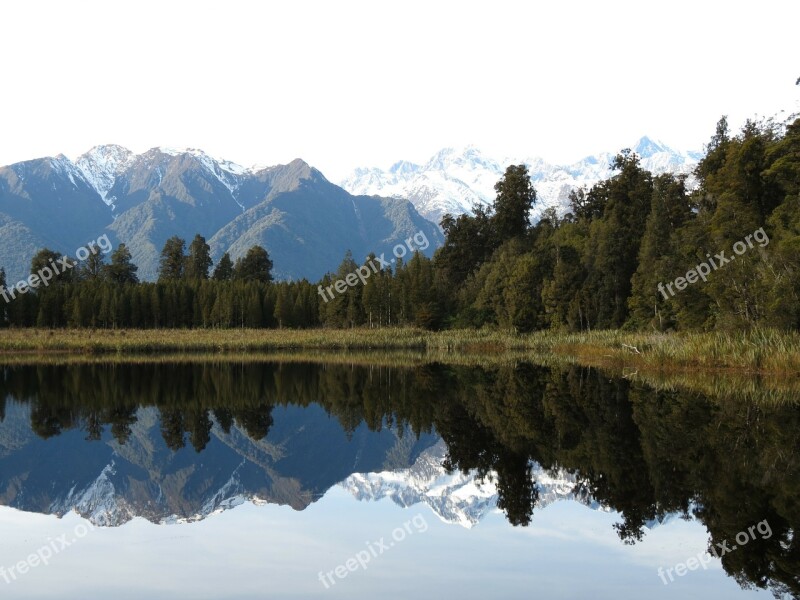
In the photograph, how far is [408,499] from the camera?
569 inches

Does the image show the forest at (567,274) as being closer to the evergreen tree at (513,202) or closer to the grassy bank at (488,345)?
the evergreen tree at (513,202)

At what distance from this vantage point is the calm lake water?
9766mm

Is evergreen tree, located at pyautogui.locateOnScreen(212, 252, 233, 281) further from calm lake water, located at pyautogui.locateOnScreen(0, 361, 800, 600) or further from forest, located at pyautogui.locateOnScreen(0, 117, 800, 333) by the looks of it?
calm lake water, located at pyautogui.locateOnScreen(0, 361, 800, 600)

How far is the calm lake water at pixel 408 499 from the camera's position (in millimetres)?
9766

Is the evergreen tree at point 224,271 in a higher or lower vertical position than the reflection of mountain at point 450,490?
lower

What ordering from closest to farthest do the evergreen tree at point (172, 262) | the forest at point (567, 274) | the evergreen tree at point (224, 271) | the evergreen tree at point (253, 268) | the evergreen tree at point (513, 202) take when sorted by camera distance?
the forest at point (567, 274) → the evergreen tree at point (513, 202) → the evergreen tree at point (172, 262) → the evergreen tree at point (253, 268) → the evergreen tree at point (224, 271)

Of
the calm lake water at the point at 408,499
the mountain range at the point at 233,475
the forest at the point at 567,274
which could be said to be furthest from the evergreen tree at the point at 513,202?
the mountain range at the point at 233,475

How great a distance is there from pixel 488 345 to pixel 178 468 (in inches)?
1970

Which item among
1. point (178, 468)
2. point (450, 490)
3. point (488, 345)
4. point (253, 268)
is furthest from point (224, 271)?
point (450, 490)

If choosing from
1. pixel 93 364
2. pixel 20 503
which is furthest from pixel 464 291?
pixel 20 503

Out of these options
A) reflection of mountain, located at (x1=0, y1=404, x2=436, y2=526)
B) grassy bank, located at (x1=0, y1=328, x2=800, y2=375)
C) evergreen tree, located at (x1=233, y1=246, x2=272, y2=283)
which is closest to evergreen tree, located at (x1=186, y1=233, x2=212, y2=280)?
evergreen tree, located at (x1=233, y1=246, x2=272, y2=283)

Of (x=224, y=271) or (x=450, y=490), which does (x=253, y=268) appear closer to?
(x=224, y=271)

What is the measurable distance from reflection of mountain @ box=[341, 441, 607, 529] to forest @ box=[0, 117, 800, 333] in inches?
980

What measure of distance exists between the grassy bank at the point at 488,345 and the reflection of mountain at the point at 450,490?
20577mm
